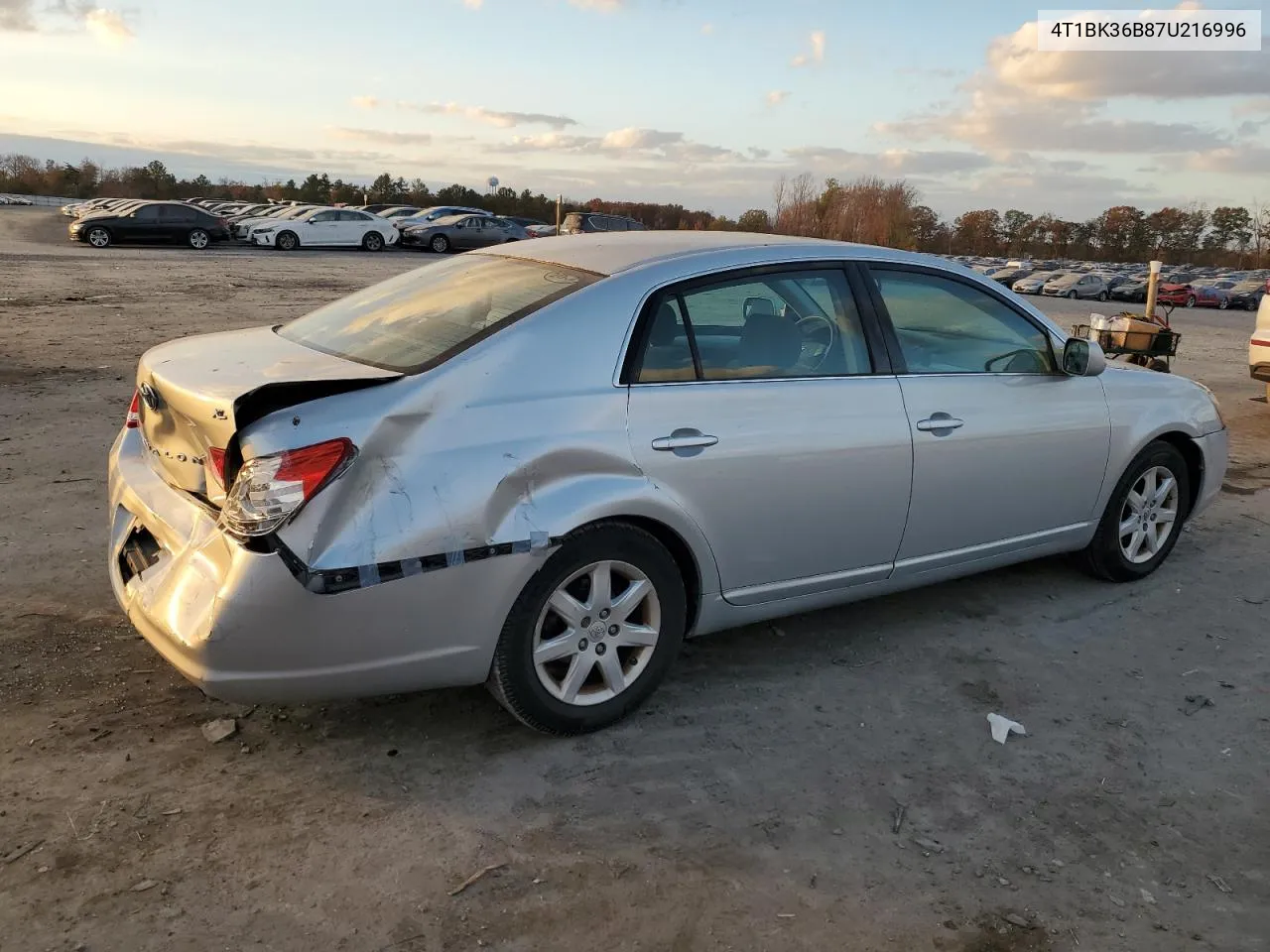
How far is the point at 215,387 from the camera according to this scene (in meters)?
3.16

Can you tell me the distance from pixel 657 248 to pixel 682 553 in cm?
118

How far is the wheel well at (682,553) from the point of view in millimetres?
3455

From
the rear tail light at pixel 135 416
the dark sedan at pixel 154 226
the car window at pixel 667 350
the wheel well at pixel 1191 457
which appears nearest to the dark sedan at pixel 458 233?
the dark sedan at pixel 154 226

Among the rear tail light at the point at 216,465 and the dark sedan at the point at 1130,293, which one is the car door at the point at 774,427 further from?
the dark sedan at the point at 1130,293

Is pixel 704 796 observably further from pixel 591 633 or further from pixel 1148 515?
pixel 1148 515

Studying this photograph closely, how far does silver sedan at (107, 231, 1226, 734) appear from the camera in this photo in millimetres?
2963

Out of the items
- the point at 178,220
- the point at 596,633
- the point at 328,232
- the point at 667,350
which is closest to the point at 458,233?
the point at 328,232

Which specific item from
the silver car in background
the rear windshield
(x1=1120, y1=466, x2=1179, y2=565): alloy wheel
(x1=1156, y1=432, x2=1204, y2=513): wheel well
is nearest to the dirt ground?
(x1=1120, y1=466, x2=1179, y2=565): alloy wheel

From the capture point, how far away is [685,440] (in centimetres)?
350

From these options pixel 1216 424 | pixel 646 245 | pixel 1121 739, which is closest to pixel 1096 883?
pixel 1121 739

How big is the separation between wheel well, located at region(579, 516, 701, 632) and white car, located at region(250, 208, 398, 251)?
111 ft

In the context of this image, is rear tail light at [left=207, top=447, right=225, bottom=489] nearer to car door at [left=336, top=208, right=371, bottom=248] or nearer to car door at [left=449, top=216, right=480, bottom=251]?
car door at [left=336, top=208, right=371, bottom=248]

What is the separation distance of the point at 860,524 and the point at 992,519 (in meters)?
0.81

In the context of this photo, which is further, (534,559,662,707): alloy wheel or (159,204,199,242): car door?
(159,204,199,242): car door
